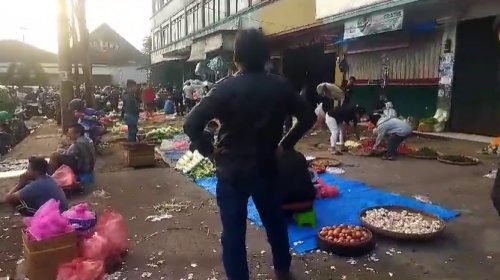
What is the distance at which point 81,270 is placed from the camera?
3.55 metres

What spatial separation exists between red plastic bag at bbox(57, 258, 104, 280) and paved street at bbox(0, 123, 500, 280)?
1.36 feet

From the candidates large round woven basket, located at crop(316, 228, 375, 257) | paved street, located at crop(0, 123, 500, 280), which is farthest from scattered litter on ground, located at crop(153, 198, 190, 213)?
large round woven basket, located at crop(316, 228, 375, 257)

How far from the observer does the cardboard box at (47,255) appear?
3.61m

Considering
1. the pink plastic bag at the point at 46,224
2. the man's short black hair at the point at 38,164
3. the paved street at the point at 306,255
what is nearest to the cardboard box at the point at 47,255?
the pink plastic bag at the point at 46,224

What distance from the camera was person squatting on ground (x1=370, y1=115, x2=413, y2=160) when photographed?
29.0ft

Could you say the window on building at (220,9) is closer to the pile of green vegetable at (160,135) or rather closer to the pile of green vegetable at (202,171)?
the pile of green vegetable at (160,135)

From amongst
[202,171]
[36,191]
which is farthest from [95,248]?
[202,171]

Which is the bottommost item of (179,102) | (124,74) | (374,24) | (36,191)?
(36,191)

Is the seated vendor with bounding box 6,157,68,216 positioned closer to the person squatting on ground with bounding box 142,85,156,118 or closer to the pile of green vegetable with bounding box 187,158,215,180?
the pile of green vegetable with bounding box 187,158,215,180

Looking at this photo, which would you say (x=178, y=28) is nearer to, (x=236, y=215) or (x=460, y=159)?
(x=460, y=159)

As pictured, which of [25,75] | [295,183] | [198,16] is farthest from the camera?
[25,75]

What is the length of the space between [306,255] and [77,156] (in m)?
4.56

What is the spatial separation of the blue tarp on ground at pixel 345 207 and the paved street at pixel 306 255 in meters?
0.22

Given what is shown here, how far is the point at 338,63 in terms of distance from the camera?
16109mm
